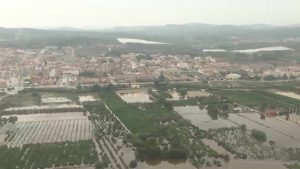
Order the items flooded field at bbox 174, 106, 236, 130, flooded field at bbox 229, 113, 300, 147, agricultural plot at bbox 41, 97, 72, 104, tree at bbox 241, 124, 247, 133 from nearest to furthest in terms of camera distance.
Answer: flooded field at bbox 229, 113, 300, 147 < tree at bbox 241, 124, 247, 133 < flooded field at bbox 174, 106, 236, 130 < agricultural plot at bbox 41, 97, 72, 104

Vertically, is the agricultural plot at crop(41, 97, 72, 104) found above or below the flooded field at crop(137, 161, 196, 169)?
below

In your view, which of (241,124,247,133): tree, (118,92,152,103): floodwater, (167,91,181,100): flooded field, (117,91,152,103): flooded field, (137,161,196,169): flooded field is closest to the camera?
(137,161,196,169): flooded field

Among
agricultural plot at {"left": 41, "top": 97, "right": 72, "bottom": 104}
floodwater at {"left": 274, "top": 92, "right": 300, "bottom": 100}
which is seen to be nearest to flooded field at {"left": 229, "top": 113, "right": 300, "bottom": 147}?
floodwater at {"left": 274, "top": 92, "right": 300, "bottom": 100}

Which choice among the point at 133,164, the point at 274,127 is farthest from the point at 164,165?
the point at 274,127

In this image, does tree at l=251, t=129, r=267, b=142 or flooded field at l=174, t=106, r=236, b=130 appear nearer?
tree at l=251, t=129, r=267, b=142

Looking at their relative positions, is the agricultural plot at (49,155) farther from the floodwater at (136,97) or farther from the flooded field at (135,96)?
the flooded field at (135,96)

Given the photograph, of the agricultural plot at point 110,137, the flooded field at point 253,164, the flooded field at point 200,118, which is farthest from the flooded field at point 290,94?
the flooded field at point 253,164

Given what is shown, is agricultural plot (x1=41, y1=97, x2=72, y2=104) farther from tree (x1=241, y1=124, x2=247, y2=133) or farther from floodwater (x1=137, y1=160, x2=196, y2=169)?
floodwater (x1=137, y1=160, x2=196, y2=169)
